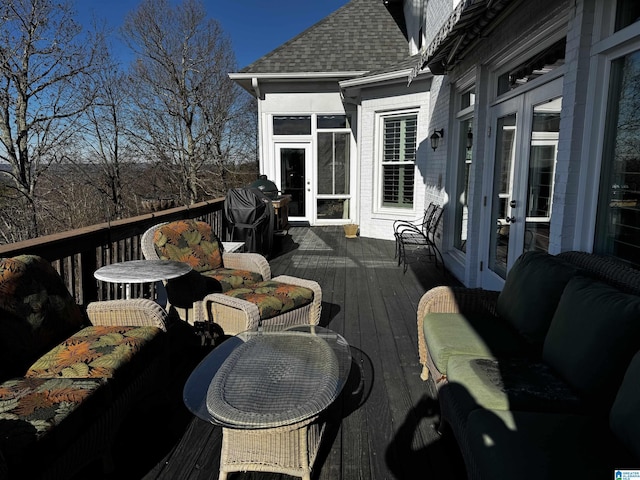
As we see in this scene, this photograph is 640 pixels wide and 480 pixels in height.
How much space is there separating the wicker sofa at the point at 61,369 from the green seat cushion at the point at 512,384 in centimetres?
148

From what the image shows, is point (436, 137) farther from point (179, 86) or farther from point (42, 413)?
point (179, 86)

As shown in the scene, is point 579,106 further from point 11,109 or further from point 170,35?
point 170,35

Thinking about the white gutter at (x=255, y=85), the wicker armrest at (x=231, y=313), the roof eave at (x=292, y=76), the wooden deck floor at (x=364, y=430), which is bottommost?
the wooden deck floor at (x=364, y=430)

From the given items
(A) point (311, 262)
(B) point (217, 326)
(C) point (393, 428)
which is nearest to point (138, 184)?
(A) point (311, 262)

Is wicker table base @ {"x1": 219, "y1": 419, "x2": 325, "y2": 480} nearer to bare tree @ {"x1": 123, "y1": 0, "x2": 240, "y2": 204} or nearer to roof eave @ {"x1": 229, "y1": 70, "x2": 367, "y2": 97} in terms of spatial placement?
roof eave @ {"x1": 229, "y1": 70, "x2": 367, "y2": 97}

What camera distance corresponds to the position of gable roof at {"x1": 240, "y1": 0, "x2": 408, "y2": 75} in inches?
333

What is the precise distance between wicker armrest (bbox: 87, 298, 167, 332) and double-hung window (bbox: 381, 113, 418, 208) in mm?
5813

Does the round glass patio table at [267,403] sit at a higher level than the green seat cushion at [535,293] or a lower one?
lower

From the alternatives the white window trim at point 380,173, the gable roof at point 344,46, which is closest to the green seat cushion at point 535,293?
the white window trim at point 380,173

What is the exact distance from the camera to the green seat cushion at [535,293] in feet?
6.61

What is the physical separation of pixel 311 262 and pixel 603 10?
14.0ft

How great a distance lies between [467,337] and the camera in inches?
85.0

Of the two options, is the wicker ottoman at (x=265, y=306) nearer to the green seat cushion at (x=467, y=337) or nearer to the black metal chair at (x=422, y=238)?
the green seat cushion at (x=467, y=337)

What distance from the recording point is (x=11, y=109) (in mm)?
8914
